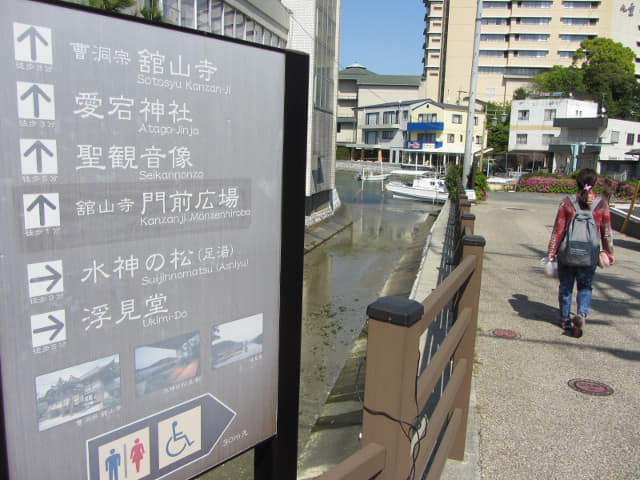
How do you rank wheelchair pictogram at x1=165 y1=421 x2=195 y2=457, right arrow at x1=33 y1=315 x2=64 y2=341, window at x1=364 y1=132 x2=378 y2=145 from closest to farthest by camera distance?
right arrow at x1=33 y1=315 x2=64 y2=341
wheelchair pictogram at x1=165 y1=421 x2=195 y2=457
window at x1=364 y1=132 x2=378 y2=145

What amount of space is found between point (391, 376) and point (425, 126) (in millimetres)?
70874

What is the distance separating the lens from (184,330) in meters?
2.06

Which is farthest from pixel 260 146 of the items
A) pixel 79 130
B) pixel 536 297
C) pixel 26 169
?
pixel 536 297

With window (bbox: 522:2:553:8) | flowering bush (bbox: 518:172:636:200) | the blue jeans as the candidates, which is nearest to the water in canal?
the blue jeans

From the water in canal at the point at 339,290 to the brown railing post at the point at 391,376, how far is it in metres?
4.56

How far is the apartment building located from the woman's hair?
7940 cm

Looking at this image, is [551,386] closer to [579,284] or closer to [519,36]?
[579,284]

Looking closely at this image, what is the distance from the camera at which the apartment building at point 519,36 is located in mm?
81312

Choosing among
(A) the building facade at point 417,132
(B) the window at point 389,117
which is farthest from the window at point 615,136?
(B) the window at point 389,117

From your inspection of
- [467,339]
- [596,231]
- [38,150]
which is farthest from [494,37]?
[38,150]

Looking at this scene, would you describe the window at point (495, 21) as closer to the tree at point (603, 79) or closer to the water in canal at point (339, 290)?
the tree at point (603, 79)

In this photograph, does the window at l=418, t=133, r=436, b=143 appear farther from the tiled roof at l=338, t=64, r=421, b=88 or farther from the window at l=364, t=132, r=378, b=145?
the tiled roof at l=338, t=64, r=421, b=88

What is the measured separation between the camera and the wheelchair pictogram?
2.07 m

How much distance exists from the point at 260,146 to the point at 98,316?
980mm
